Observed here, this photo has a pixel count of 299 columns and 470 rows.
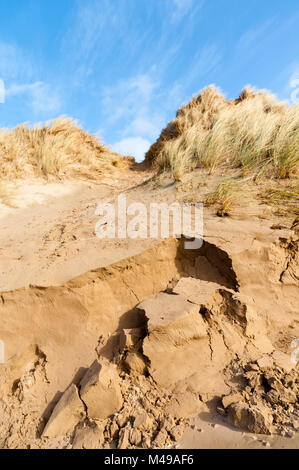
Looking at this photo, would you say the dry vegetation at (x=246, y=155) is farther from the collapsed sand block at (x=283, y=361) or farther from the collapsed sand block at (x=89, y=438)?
the collapsed sand block at (x=89, y=438)

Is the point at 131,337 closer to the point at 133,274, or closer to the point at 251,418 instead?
the point at 133,274

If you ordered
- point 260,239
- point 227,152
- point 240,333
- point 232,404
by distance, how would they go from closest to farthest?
point 232,404 < point 240,333 < point 260,239 < point 227,152

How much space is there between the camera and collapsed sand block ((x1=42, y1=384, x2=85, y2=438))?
172 cm

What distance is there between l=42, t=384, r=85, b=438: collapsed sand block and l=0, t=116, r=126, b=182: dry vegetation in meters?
5.01

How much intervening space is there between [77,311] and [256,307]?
1.51m

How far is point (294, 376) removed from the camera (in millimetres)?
1727

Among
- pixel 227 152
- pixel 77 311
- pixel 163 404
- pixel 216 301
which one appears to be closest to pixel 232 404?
pixel 163 404

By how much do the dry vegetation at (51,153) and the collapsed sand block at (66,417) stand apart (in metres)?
5.01

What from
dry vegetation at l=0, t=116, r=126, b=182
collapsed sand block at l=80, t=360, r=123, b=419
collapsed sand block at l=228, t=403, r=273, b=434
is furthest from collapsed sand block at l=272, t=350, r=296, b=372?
dry vegetation at l=0, t=116, r=126, b=182

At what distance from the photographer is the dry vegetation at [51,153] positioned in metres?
6.01

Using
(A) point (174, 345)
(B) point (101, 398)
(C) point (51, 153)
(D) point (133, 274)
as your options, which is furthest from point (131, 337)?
(C) point (51, 153)

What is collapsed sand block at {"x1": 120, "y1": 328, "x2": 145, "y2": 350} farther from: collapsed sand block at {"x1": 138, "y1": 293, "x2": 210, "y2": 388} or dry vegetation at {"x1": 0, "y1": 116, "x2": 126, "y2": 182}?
dry vegetation at {"x1": 0, "y1": 116, "x2": 126, "y2": 182}
